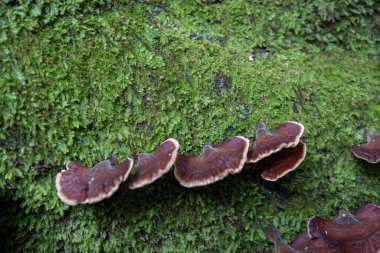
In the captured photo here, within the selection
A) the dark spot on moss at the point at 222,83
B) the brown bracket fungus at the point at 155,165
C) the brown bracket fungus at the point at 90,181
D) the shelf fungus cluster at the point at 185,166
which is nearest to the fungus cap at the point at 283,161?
the shelf fungus cluster at the point at 185,166

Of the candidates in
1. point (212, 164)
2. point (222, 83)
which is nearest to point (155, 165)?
point (212, 164)

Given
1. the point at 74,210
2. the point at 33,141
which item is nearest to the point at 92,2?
the point at 33,141

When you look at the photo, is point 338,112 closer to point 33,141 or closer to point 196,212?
point 196,212

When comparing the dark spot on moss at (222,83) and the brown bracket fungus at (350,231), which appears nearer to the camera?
the brown bracket fungus at (350,231)

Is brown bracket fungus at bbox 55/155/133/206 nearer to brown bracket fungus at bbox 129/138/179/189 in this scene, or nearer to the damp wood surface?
brown bracket fungus at bbox 129/138/179/189

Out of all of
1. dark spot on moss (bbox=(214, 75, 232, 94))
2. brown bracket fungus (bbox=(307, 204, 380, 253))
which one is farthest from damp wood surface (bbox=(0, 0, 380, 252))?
brown bracket fungus (bbox=(307, 204, 380, 253))

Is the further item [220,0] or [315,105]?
[220,0]

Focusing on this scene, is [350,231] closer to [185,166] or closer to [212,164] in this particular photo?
[212,164]

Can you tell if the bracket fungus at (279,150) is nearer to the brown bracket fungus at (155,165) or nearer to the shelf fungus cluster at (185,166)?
the shelf fungus cluster at (185,166)
